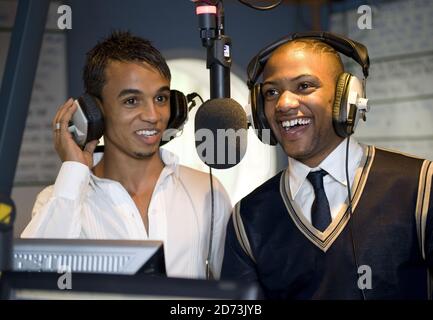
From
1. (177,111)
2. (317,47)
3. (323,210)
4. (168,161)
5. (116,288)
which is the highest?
(317,47)

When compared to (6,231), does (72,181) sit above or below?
above

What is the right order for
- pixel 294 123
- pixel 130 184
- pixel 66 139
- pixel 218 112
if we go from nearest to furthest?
pixel 218 112
pixel 294 123
pixel 66 139
pixel 130 184

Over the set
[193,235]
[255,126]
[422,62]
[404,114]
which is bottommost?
[193,235]

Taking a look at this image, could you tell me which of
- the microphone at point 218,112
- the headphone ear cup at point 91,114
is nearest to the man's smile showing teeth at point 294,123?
the microphone at point 218,112

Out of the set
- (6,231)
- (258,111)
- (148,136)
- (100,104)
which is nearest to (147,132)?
(148,136)

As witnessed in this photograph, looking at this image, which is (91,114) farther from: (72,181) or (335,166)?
(335,166)

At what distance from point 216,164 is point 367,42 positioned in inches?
95.6

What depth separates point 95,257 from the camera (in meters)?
0.80

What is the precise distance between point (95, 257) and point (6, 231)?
12 cm

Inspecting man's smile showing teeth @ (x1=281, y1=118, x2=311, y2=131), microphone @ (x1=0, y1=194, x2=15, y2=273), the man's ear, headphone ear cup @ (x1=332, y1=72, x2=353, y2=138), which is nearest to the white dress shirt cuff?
the man's ear

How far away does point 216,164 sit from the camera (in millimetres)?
1372

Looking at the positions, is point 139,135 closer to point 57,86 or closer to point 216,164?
point 216,164

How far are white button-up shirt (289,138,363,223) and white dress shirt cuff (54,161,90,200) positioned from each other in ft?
1.50
